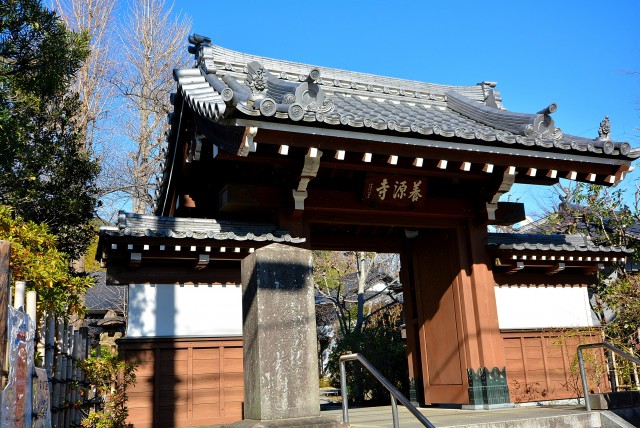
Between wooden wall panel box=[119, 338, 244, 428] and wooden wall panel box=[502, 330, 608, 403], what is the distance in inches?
168

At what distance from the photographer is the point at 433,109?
10.5 metres

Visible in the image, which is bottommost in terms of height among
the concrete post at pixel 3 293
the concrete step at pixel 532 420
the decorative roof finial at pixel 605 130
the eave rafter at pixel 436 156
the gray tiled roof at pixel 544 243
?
the concrete step at pixel 532 420

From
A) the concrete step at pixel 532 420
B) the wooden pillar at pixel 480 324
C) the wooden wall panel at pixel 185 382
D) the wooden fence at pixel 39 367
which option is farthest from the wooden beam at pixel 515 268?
the wooden fence at pixel 39 367

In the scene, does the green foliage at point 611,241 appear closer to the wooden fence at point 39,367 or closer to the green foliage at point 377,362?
the green foliage at point 377,362

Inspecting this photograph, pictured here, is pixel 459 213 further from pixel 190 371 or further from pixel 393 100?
pixel 190 371

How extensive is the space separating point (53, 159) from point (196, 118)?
Answer: 16.2 ft

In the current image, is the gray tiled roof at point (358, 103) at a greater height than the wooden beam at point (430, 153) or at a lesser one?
greater

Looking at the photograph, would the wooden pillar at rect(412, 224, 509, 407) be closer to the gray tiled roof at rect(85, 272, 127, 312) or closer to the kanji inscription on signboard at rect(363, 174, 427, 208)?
the kanji inscription on signboard at rect(363, 174, 427, 208)

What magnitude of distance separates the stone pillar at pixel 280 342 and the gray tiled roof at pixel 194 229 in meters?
2.21

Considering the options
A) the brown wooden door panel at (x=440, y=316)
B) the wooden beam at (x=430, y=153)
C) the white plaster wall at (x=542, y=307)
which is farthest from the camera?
the white plaster wall at (x=542, y=307)

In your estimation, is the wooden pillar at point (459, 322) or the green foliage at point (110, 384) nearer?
the green foliage at point (110, 384)

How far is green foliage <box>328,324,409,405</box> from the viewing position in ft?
46.0

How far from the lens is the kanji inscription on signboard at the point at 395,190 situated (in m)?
8.16

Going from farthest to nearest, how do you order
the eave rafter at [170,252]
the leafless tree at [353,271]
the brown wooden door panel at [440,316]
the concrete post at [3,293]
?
the leafless tree at [353,271] → the brown wooden door panel at [440,316] → the eave rafter at [170,252] → the concrete post at [3,293]
